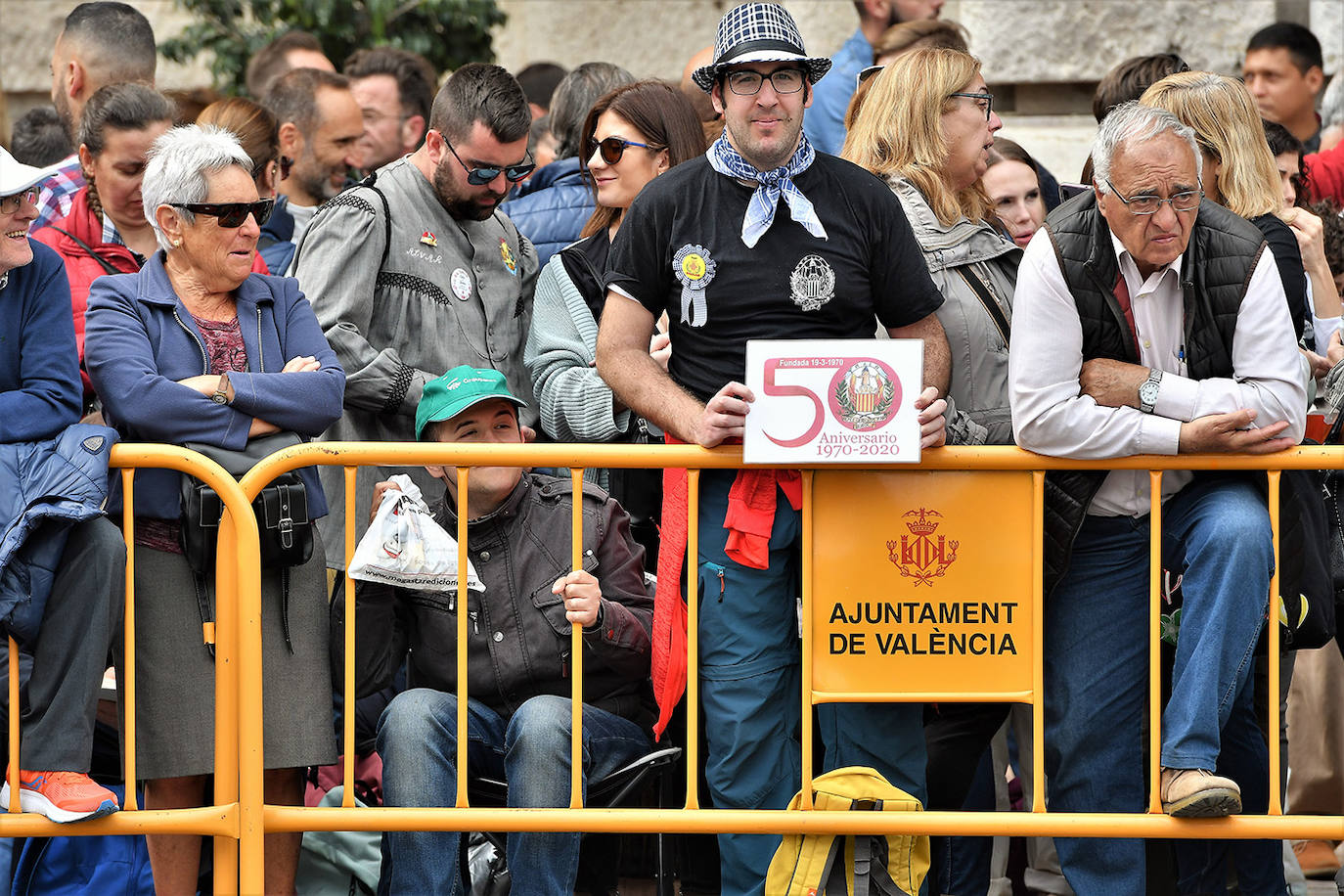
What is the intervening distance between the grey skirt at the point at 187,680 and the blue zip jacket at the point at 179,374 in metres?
0.19

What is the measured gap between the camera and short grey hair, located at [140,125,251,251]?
15.1 ft

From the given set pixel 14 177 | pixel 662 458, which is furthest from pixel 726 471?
pixel 14 177

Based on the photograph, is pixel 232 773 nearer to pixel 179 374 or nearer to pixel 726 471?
pixel 179 374

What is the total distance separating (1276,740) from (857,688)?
→ 39.3 inches

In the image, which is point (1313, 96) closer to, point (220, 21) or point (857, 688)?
point (857, 688)

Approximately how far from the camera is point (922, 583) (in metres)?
4.38

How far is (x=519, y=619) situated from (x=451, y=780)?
0.44 meters

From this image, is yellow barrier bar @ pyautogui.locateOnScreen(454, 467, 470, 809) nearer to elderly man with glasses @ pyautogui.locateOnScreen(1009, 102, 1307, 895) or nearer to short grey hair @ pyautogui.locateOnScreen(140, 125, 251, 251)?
short grey hair @ pyautogui.locateOnScreen(140, 125, 251, 251)

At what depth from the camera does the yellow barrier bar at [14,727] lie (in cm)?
422

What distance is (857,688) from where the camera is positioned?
4379mm

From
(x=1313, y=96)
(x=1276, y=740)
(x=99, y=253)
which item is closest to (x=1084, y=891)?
(x=1276, y=740)

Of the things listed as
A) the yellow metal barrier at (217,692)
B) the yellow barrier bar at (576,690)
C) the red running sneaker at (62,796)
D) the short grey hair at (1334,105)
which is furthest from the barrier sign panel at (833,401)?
the short grey hair at (1334,105)

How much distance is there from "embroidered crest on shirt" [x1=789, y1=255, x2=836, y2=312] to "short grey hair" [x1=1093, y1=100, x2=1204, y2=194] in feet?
2.23

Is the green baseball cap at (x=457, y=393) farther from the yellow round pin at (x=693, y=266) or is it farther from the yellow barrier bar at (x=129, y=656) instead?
the yellow barrier bar at (x=129, y=656)
